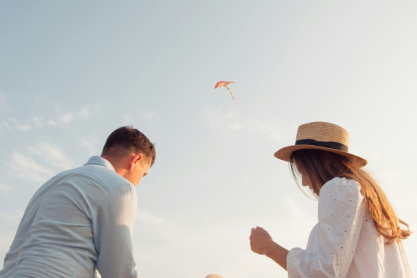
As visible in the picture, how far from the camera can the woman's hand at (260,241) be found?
9.27 feet

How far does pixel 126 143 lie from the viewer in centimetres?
377

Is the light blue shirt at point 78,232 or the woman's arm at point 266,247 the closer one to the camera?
the light blue shirt at point 78,232

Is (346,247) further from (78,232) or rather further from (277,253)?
(78,232)

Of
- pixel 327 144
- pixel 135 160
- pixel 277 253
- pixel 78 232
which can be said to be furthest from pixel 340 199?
pixel 135 160

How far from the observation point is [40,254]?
2330 mm

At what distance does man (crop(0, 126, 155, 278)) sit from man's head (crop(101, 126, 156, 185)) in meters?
0.84

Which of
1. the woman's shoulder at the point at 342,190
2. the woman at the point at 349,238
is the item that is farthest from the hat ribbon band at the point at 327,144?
the woman's shoulder at the point at 342,190

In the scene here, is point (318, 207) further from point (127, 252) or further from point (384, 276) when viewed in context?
point (127, 252)

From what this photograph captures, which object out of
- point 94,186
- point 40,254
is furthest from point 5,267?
point 94,186

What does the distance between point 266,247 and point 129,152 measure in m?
1.65

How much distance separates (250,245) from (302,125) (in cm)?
129

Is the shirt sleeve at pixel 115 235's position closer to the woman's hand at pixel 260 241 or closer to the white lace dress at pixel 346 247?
the woman's hand at pixel 260 241

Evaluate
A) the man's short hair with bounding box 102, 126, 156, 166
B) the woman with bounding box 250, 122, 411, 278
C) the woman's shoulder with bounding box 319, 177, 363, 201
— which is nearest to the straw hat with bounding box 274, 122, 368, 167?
the woman with bounding box 250, 122, 411, 278

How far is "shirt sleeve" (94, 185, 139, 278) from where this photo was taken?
8.08ft
